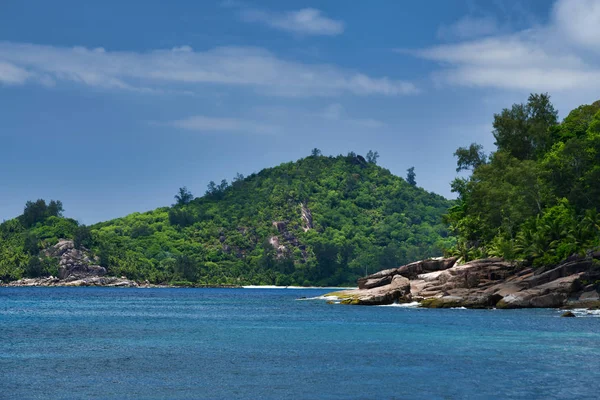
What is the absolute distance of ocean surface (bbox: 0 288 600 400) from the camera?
3825 cm

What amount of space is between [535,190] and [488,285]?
728 inches

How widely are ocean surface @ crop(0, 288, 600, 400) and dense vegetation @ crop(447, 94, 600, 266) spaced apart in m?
24.1

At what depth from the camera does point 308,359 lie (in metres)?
50.8

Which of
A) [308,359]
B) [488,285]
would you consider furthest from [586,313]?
[308,359]

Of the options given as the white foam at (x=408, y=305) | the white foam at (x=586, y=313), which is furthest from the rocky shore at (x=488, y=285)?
the white foam at (x=586, y=313)

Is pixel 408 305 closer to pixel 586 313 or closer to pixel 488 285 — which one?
pixel 488 285

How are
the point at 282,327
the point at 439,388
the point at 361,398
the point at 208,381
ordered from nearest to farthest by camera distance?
the point at 361,398
the point at 439,388
the point at 208,381
the point at 282,327

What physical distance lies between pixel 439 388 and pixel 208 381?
12.0m

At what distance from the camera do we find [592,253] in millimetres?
99312

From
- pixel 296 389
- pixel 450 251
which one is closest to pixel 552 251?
pixel 450 251

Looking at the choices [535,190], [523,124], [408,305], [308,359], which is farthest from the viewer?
[523,124]

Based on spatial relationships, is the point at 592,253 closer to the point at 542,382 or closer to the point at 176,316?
the point at 176,316

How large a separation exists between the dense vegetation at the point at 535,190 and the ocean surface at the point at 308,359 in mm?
24090

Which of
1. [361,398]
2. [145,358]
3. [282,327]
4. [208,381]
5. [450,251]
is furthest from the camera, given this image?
[450,251]
